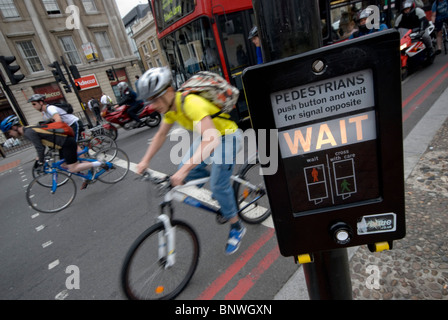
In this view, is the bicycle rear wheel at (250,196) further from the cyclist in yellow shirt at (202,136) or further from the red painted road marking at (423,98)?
the red painted road marking at (423,98)

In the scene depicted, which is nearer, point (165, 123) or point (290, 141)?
point (290, 141)

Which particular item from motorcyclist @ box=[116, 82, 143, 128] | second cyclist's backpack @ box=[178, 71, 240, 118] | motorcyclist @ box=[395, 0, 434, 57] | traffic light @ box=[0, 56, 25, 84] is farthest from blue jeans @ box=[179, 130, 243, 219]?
traffic light @ box=[0, 56, 25, 84]

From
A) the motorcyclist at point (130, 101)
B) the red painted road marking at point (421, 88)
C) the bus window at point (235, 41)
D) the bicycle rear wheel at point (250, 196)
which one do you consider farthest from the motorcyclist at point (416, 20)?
the motorcyclist at point (130, 101)

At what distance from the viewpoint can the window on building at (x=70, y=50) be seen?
21.3 meters

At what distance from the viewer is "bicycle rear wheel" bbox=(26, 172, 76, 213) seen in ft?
15.2

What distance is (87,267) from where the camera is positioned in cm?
293

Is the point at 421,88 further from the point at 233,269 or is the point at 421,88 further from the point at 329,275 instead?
the point at 329,275

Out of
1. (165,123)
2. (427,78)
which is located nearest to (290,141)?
(165,123)

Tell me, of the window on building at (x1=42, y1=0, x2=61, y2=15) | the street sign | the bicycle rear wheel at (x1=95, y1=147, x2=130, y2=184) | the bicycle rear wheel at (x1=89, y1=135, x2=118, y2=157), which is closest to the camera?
the street sign

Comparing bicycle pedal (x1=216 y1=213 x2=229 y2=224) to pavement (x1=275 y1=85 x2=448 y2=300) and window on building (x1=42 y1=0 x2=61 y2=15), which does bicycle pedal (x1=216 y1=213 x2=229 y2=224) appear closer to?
pavement (x1=275 y1=85 x2=448 y2=300)

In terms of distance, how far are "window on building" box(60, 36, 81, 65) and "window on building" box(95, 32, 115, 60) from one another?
215 cm

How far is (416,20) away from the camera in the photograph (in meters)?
7.40

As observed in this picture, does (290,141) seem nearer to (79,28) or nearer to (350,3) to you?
(350,3)

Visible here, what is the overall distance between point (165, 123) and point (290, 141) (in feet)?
6.19
